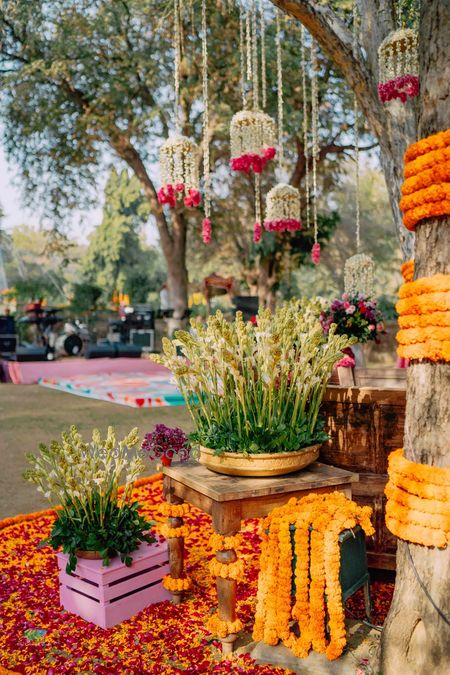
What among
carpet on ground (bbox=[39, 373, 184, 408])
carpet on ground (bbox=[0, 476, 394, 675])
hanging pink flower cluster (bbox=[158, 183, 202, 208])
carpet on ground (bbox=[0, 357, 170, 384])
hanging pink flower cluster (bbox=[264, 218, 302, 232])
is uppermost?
hanging pink flower cluster (bbox=[158, 183, 202, 208])

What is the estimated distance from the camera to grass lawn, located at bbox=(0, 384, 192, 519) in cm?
480

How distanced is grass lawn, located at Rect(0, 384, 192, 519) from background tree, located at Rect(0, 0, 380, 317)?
5.87m

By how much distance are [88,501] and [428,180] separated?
201 centimetres

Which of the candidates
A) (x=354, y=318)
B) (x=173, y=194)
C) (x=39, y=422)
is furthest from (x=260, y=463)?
(x=173, y=194)

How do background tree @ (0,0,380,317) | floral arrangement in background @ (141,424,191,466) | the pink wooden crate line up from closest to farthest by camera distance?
1. the pink wooden crate
2. floral arrangement in background @ (141,424,191,466)
3. background tree @ (0,0,380,317)

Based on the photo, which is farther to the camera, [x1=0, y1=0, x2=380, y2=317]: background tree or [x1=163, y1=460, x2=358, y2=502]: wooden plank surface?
[x1=0, y1=0, x2=380, y2=317]: background tree

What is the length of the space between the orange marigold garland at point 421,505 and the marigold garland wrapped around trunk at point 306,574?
0.33 m

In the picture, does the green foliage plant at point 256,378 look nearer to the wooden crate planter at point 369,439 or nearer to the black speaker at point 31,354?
the wooden crate planter at point 369,439

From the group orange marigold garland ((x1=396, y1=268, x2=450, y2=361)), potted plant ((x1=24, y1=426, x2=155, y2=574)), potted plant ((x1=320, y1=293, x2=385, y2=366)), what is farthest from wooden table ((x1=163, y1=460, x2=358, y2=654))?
potted plant ((x1=320, y1=293, x2=385, y2=366))

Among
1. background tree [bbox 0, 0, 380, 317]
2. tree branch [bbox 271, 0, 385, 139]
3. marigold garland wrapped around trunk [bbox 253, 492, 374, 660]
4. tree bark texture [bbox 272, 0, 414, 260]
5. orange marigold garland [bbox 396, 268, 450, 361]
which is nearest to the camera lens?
orange marigold garland [bbox 396, 268, 450, 361]

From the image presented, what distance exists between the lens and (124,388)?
10.4m

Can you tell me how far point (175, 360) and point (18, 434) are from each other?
16.0 ft

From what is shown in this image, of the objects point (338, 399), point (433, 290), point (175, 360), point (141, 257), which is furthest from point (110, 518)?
point (141, 257)

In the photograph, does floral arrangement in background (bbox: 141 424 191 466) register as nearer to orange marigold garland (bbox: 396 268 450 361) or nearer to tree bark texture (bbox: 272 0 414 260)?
orange marigold garland (bbox: 396 268 450 361)
